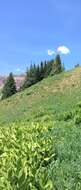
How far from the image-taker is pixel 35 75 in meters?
106

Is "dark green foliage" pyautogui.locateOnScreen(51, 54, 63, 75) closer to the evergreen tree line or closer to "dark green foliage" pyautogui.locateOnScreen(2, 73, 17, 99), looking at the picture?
the evergreen tree line

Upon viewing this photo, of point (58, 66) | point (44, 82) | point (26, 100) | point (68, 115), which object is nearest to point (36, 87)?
point (44, 82)

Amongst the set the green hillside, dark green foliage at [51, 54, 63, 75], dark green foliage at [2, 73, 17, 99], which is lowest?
the green hillside

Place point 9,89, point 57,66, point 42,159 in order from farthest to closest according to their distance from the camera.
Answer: point 57,66 < point 9,89 < point 42,159

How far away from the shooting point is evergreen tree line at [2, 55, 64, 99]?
99250mm

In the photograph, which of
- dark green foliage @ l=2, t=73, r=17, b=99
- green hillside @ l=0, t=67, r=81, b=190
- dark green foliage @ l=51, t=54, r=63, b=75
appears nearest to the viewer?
green hillside @ l=0, t=67, r=81, b=190

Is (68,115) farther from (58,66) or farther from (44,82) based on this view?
(58,66)

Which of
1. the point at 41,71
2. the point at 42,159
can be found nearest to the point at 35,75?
the point at 41,71

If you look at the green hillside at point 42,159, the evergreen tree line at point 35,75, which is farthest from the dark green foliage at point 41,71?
the green hillside at point 42,159

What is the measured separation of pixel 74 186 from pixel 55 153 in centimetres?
236

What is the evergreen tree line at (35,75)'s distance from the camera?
9925 centimetres

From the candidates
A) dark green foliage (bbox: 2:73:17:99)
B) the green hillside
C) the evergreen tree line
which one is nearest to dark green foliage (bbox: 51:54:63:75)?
the evergreen tree line

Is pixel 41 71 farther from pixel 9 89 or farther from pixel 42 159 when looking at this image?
pixel 42 159

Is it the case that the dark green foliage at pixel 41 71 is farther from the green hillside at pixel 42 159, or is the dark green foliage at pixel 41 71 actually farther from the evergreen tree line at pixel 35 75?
the green hillside at pixel 42 159
